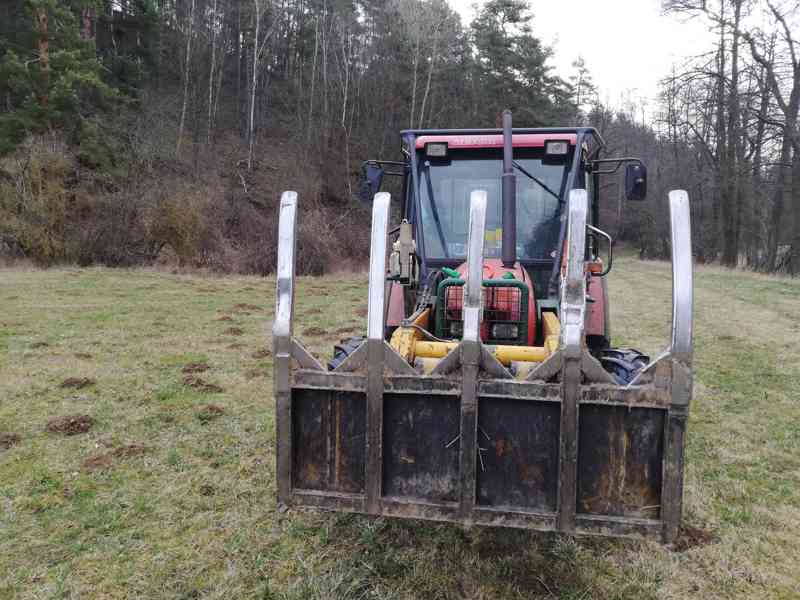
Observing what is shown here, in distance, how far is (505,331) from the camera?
3.47 metres

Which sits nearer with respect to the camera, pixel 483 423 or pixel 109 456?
pixel 483 423

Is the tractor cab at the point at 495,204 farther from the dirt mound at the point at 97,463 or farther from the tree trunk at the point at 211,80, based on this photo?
the tree trunk at the point at 211,80

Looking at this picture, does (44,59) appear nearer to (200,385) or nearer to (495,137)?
(200,385)

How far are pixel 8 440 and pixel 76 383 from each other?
1519 millimetres

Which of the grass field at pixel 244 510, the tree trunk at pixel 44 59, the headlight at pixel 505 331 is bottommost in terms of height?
the grass field at pixel 244 510

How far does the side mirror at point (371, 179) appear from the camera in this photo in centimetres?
483

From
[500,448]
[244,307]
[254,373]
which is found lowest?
[254,373]

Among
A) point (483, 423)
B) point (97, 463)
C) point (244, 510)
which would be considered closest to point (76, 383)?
point (97, 463)

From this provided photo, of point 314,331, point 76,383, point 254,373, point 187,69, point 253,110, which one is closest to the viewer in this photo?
point 76,383

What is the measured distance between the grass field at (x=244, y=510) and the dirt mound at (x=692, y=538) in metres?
0.01

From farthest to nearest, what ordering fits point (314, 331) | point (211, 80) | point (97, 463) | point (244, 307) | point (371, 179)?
1. point (211, 80)
2. point (244, 307)
3. point (314, 331)
4. point (371, 179)
5. point (97, 463)

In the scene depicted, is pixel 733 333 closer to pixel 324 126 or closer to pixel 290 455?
pixel 290 455

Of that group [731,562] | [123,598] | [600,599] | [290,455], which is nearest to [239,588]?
[123,598]

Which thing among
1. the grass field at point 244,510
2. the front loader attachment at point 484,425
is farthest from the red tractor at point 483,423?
the grass field at point 244,510
